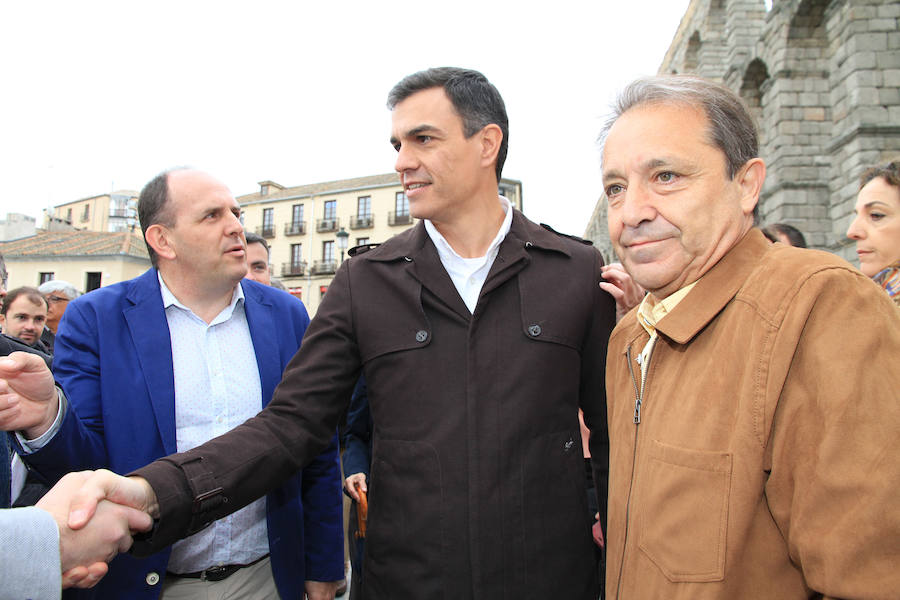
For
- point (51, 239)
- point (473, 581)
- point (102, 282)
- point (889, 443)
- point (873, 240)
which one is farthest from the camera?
point (51, 239)

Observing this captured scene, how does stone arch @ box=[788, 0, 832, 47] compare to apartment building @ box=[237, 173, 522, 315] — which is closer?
stone arch @ box=[788, 0, 832, 47]

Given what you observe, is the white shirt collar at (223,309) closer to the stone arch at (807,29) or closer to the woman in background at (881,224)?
the woman in background at (881,224)

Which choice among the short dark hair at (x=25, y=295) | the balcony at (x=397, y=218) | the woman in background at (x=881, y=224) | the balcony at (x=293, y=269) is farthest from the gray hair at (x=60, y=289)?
the balcony at (x=293, y=269)

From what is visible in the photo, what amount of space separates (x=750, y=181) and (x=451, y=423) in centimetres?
123

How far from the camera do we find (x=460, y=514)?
75.0 inches

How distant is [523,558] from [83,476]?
1431 millimetres

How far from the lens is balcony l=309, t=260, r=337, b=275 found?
42.2m

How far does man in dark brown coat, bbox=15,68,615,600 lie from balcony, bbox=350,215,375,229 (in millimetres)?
40531

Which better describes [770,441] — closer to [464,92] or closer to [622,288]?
[622,288]

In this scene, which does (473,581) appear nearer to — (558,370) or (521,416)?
(521,416)

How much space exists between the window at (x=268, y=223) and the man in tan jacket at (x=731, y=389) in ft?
153

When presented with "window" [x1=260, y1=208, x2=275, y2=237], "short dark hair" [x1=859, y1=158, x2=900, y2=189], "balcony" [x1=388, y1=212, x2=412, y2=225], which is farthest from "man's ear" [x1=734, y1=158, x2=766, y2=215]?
"window" [x1=260, y1=208, x2=275, y2=237]

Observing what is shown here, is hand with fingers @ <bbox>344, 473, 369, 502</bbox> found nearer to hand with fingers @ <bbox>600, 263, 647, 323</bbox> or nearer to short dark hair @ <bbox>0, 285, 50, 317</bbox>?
hand with fingers @ <bbox>600, 263, 647, 323</bbox>

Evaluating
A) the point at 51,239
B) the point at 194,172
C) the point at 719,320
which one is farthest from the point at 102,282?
the point at 719,320
